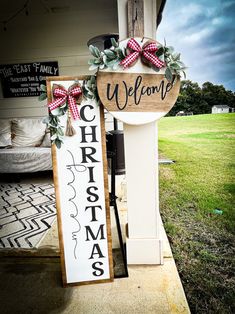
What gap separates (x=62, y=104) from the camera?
1.24 meters

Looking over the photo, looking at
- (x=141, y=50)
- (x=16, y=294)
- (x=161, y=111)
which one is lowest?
(x=16, y=294)

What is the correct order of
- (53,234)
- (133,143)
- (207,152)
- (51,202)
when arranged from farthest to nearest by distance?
1. (207,152)
2. (51,202)
3. (53,234)
4. (133,143)

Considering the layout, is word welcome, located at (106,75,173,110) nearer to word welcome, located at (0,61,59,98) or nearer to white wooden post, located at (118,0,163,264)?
white wooden post, located at (118,0,163,264)

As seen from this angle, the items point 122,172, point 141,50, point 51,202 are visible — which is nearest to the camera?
point 141,50

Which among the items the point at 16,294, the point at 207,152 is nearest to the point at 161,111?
the point at 16,294

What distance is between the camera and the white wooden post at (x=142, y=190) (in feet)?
4.69

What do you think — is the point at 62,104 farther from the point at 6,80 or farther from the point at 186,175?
the point at 6,80

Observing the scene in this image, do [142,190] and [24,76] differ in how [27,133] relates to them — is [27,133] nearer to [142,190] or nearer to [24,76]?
[24,76]

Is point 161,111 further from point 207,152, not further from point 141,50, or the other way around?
point 207,152

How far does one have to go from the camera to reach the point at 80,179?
1.33m

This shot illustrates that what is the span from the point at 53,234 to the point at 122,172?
1854 mm

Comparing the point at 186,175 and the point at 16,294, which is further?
the point at 186,175

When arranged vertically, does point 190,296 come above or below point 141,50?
below

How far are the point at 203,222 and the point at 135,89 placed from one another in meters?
1.59
